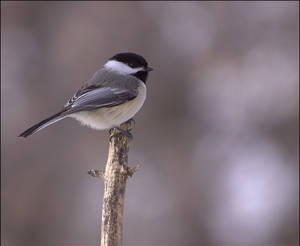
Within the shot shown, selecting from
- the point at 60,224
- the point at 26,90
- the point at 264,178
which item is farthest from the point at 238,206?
the point at 26,90

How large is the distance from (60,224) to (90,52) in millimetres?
3304

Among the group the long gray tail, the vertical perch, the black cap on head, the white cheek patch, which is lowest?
the vertical perch

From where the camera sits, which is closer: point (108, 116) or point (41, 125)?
point (41, 125)

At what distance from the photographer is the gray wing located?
4.45 meters

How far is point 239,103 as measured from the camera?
8.96 metres

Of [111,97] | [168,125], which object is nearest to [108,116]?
[111,97]

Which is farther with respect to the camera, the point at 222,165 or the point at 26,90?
the point at 26,90

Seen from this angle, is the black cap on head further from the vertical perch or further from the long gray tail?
the vertical perch

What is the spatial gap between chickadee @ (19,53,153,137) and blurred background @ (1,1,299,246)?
352 centimetres

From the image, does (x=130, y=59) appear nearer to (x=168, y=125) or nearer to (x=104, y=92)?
(x=104, y=92)

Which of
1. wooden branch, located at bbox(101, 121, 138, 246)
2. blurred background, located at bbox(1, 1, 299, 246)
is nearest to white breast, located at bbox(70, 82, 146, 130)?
wooden branch, located at bbox(101, 121, 138, 246)

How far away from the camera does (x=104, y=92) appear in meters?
4.59

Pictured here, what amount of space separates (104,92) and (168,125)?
14.3 feet

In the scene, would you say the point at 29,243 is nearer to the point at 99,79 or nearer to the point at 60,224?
the point at 60,224
